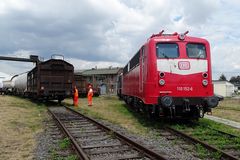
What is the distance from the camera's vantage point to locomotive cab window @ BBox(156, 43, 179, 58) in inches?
465

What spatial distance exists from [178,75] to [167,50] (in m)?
1.00

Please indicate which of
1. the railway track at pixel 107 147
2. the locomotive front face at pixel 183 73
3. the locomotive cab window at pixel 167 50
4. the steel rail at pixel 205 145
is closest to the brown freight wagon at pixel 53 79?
the railway track at pixel 107 147

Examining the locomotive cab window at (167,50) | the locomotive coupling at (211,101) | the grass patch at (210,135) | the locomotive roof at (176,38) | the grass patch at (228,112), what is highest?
the locomotive roof at (176,38)

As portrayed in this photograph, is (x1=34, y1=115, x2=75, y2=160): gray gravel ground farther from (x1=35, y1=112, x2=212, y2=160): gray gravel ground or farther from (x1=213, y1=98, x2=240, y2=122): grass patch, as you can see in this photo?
(x1=213, y1=98, x2=240, y2=122): grass patch

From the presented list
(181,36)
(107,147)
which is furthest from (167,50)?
(107,147)

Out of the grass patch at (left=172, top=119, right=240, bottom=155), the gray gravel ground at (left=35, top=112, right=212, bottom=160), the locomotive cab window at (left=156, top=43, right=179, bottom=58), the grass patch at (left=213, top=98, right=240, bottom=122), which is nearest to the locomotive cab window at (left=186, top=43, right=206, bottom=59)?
the locomotive cab window at (left=156, top=43, right=179, bottom=58)

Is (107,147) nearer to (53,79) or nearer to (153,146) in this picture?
(153,146)

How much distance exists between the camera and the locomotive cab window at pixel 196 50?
1196 centimetres

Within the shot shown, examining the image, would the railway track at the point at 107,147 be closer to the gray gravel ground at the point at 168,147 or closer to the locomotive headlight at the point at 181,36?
the gray gravel ground at the point at 168,147

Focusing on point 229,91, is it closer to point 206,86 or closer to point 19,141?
point 206,86

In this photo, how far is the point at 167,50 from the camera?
11.9 m

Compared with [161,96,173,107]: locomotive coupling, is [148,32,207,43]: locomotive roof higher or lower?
higher

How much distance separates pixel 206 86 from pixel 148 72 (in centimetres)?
212

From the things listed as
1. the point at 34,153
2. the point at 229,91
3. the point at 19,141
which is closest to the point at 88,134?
the point at 19,141
